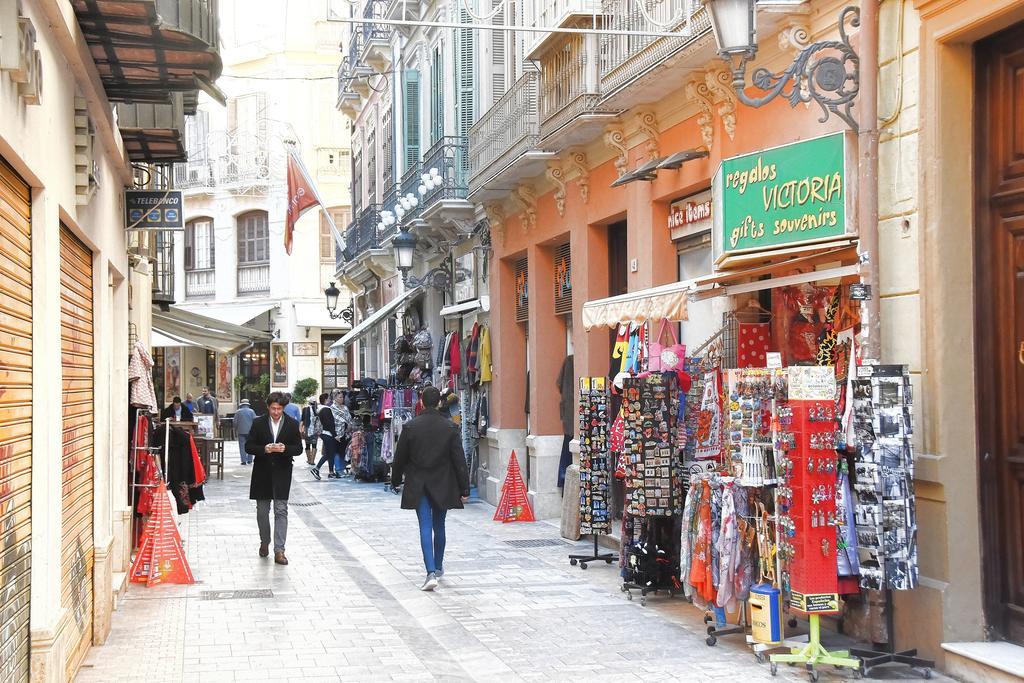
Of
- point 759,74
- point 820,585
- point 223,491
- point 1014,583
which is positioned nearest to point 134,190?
point 759,74

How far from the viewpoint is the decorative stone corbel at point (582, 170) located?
1535cm

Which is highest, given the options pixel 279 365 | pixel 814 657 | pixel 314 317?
pixel 314 317

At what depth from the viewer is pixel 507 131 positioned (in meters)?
17.3

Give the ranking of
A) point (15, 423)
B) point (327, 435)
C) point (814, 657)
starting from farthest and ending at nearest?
point (327, 435)
point (814, 657)
point (15, 423)

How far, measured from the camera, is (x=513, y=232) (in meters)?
18.7

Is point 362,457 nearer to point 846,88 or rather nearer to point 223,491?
point 223,491

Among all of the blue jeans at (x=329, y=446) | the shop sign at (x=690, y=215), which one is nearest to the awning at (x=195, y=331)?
the blue jeans at (x=329, y=446)

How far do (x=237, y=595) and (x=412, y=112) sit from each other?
15.7 meters

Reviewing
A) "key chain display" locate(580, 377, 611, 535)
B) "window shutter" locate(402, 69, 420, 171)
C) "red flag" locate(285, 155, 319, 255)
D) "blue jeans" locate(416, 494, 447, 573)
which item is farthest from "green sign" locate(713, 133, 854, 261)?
"red flag" locate(285, 155, 319, 255)

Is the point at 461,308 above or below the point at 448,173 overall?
below

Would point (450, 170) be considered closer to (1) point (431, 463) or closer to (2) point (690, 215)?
(2) point (690, 215)

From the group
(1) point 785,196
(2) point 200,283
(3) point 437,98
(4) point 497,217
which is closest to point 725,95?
(1) point 785,196

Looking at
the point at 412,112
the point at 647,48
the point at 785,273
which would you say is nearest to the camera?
the point at 785,273

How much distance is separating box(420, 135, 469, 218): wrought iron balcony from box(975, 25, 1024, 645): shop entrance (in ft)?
41.7
